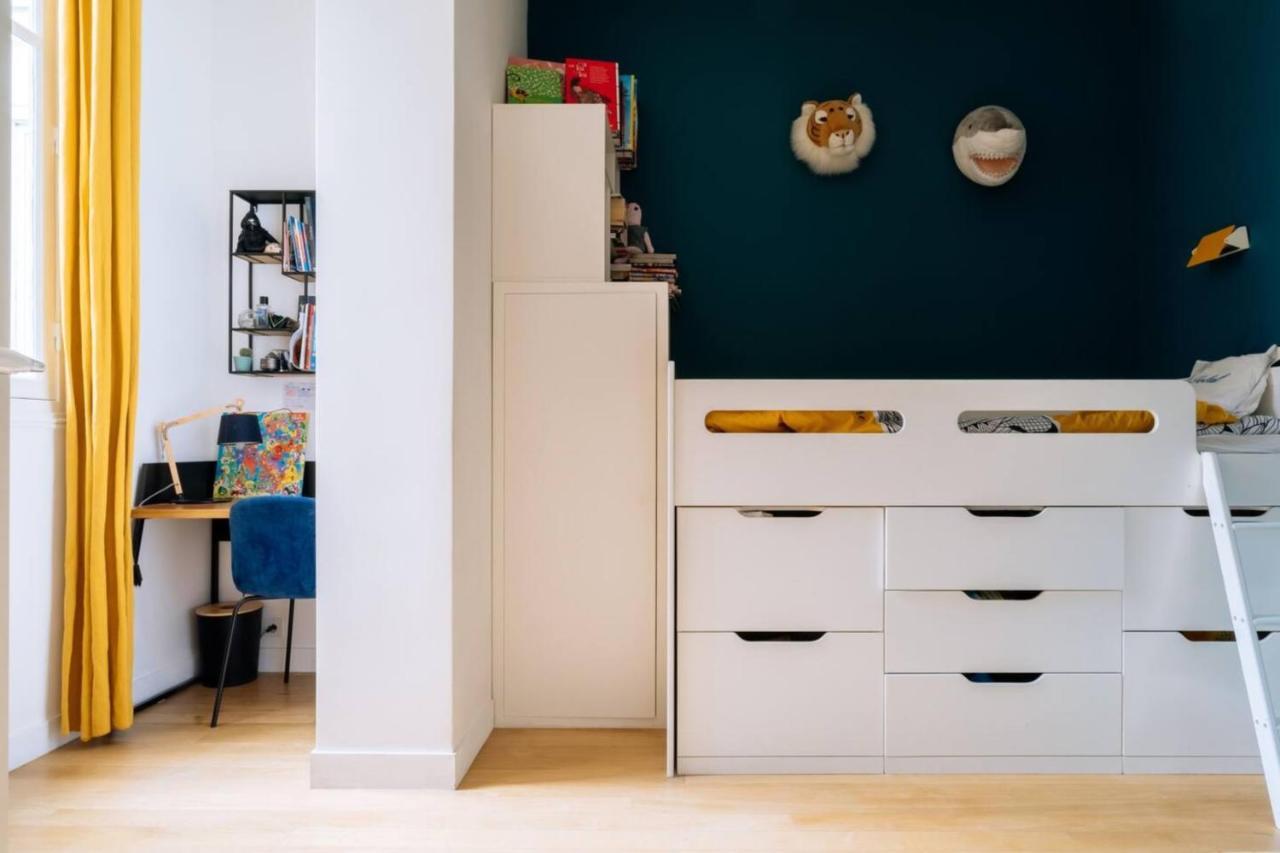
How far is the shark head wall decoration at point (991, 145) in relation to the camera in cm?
291

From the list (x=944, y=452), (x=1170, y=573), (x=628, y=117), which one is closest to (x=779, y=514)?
(x=944, y=452)

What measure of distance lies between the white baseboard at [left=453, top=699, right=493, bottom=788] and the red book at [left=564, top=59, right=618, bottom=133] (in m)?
1.78

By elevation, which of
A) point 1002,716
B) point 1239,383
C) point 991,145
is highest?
point 991,145

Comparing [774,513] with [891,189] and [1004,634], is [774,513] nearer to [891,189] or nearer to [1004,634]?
[1004,634]

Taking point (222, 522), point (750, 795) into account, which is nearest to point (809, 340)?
point (750, 795)

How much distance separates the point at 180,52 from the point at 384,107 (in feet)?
4.51

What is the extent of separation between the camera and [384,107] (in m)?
2.04

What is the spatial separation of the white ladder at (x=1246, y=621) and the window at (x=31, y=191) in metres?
2.90

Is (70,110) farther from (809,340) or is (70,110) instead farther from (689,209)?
(809,340)

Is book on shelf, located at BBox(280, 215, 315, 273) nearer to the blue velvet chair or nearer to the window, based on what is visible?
the window

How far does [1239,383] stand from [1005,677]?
102cm

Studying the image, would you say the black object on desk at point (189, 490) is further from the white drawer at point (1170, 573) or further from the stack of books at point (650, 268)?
the white drawer at point (1170, 573)

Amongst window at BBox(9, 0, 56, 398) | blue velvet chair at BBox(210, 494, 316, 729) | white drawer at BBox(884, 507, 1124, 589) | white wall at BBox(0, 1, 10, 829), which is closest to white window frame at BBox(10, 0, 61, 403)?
window at BBox(9, 0, 56, 398)

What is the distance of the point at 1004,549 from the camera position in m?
2.12
